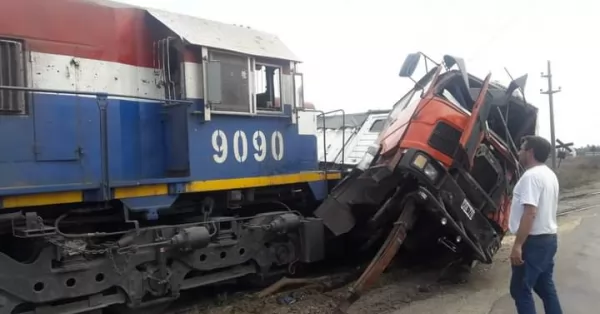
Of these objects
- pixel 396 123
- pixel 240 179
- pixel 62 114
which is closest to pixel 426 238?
pixel 396 123

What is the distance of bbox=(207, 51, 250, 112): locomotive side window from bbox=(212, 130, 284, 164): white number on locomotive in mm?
321

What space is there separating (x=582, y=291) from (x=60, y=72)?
21.8 feet

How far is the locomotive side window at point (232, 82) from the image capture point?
6539 millimetres

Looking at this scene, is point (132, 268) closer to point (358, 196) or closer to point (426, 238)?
point (358, 196)

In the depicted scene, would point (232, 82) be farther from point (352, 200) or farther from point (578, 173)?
point (578, 173)

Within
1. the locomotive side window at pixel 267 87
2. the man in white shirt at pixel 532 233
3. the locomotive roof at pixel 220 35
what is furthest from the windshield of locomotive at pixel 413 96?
the man in white shirt at pixel 532 233

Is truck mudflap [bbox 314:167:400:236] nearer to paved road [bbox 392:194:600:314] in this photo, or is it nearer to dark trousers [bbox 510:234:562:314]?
paved road [bbox 392:194:600:314]

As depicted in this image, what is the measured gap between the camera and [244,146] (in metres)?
6.91

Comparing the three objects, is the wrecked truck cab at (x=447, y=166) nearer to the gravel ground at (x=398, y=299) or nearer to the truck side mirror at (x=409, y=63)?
the truck side mirror at (x=409, y=63)

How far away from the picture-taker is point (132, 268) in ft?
18.4

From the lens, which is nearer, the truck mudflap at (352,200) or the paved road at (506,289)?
the paved road at (506,289)

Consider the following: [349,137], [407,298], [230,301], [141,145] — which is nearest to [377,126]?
[349,137]

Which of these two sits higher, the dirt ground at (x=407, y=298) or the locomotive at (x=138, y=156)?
the locomotive at (x=138, y=156)

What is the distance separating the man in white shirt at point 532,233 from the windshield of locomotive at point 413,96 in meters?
2.77
